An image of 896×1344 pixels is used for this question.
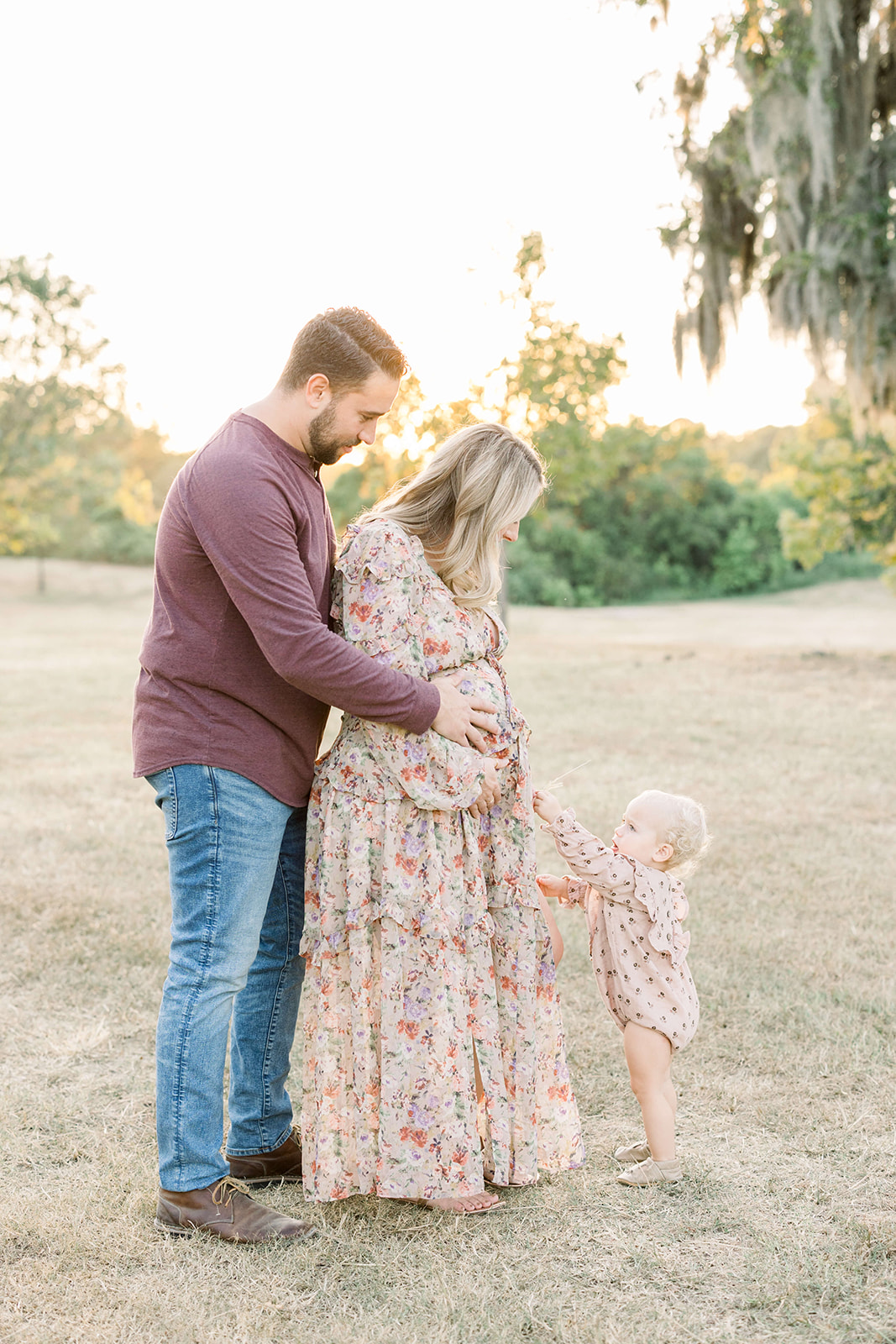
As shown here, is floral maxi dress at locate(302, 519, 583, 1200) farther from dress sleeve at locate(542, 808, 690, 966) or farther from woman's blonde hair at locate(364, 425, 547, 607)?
dress sleeve at locate(542, 808, 690, 966)

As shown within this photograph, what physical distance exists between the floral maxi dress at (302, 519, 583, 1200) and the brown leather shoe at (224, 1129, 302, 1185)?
0.88ft

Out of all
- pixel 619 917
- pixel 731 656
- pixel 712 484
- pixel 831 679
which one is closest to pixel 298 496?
pixel 619 917

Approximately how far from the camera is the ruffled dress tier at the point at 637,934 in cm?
273

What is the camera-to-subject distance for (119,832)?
6.38 m

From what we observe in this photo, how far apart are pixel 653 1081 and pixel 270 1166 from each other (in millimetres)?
954

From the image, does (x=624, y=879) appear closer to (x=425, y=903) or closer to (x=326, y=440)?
(x=425, y=903)

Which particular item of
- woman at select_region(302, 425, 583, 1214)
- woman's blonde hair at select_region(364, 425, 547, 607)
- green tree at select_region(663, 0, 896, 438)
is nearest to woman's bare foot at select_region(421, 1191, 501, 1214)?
woman at select_region(302, 425, 583, 1214)

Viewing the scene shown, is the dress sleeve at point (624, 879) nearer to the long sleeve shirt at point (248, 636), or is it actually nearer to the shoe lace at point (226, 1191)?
the long sleeve shirt at point (248, 636)

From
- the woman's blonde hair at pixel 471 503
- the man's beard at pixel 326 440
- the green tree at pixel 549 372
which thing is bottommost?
the woman's blonde hair at pixel 471 503

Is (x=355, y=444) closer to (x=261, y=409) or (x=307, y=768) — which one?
(x=261, y=409)

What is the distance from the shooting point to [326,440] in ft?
8.13

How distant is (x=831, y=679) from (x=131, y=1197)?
38.2 feet

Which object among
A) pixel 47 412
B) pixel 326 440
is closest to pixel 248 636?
pixel 326 440

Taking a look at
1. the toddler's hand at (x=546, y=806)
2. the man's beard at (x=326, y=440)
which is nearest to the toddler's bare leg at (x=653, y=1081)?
the toddler's hand at (x=546, y=806)
